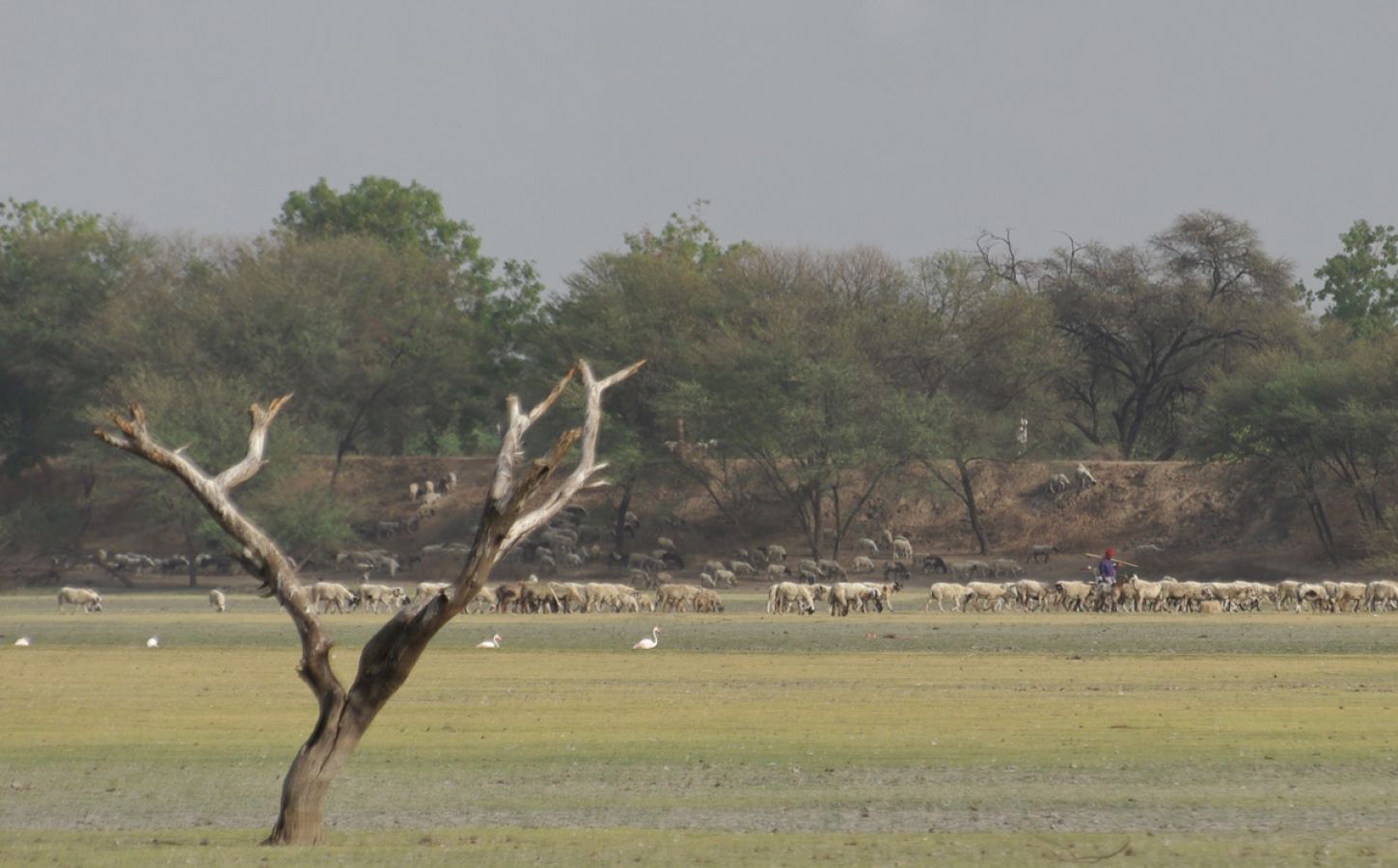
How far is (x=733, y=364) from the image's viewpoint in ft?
247

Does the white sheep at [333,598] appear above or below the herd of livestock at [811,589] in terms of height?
below

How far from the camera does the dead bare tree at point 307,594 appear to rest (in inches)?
470

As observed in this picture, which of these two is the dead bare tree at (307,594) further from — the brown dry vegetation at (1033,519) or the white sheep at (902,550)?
the white sheep at (902,550)

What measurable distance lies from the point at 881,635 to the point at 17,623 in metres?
21.5

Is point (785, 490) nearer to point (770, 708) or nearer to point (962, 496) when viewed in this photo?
point (962, 496)

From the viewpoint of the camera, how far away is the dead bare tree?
11.9 m

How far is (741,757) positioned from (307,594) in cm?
734

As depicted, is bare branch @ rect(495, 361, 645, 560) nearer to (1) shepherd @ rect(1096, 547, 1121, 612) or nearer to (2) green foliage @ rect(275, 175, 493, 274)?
(1) shepherd @ rect(1096, 547, 1121, 612)

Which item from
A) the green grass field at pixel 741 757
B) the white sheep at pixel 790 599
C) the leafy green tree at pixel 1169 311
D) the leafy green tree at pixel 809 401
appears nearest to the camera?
the green grass field at pixel 741 757

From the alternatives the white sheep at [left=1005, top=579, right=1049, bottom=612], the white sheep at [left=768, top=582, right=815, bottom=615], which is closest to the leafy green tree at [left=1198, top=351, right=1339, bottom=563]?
the white sheep at [left=1005, top=579, right=1049, bottom=612]

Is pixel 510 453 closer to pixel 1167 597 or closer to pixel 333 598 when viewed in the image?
pixel 1167 597

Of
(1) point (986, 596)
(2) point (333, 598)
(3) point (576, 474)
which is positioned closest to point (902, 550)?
(1) point (986, 596)

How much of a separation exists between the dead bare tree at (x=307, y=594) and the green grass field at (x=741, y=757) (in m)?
0.56

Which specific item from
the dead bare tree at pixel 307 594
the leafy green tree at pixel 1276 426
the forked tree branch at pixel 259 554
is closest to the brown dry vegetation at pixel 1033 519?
the leafy green tree at pixel 1276 426
